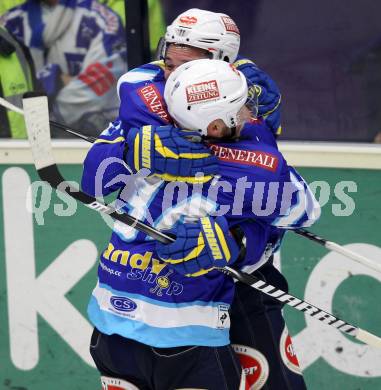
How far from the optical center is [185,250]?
2631mm

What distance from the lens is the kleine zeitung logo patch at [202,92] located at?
2.61 m

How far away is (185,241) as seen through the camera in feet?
8.64

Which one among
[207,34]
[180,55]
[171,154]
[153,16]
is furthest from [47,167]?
[153,16]

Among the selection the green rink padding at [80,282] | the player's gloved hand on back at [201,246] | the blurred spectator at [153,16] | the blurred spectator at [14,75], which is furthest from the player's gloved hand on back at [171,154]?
the blurred spectator at [14,75]

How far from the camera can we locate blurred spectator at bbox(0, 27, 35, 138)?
14.0 feet

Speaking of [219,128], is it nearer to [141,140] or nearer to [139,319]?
[141,140]

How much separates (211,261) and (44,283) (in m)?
1.88

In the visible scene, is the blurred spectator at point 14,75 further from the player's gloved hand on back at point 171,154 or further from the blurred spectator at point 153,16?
the player's gloved hand on back at point 171,154

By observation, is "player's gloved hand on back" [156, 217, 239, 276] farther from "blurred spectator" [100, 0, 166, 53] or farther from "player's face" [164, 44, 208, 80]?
"blurred spectator" [100, 0, 166, 53]

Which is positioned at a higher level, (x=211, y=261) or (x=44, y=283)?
(x=211, y=261)

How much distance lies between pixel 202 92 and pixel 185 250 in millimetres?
456

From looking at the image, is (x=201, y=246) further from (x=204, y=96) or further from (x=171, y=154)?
(x=204, y=96)

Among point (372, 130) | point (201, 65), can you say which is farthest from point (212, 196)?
point (372, 130)

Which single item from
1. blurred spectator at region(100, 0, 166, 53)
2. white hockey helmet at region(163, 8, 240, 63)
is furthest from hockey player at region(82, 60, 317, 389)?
blurred spectator at region(100, 0, 166, 53)
